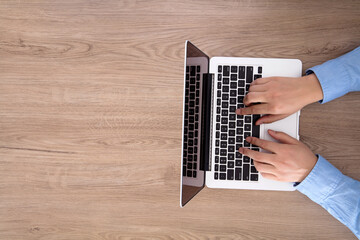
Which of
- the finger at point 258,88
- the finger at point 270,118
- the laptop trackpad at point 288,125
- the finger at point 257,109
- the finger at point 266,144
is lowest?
the finger at point 266,144

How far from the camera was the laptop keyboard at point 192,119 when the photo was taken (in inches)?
28.8

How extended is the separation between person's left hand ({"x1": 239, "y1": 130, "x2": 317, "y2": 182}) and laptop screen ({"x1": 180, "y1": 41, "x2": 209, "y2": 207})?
15 cm

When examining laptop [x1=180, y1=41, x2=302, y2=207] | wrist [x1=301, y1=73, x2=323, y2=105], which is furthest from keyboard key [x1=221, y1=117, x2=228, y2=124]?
wrist [x1=301, y1=73, x2=323, y2=105]

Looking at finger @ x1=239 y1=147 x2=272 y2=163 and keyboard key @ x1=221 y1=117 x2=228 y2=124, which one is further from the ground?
keyboard key @ x1=221 y1=117 x2=228 y2=124

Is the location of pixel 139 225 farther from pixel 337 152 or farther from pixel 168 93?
pixel 337 152

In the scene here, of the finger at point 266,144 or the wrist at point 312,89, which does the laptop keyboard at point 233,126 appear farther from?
the wrist at point 312,89

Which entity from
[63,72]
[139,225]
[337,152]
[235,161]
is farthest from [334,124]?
[63,72]

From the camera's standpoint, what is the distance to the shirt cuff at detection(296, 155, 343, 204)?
75cm

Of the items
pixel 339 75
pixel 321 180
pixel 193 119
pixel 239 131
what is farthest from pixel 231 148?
pixel 339 75

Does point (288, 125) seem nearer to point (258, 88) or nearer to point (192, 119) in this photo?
point (258, 88)

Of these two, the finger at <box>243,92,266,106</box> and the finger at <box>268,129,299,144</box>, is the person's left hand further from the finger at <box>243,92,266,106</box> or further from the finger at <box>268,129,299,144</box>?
the finger at <box>243,92,266,106</box>

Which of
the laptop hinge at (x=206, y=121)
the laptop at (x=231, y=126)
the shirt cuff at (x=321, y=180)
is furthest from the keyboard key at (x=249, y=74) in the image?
the shirt cuff at (x=321, y=180)

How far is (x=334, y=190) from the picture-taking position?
753 millimetres

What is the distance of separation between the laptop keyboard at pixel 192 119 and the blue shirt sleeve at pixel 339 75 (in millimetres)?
350
